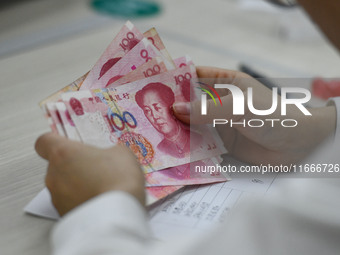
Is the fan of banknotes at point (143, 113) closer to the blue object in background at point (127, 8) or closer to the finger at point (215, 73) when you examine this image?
the finger at point (215, 73)

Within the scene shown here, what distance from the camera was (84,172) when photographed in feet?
2.07

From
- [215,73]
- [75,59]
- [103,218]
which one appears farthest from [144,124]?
[75,59]

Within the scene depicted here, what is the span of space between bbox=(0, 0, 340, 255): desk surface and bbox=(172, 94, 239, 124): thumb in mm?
261

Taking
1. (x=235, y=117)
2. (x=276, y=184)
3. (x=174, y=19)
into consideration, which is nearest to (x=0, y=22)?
(x=174, y=19)

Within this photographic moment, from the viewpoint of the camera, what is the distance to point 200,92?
2.90ft

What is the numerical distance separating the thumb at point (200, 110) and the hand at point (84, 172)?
185 millimetres

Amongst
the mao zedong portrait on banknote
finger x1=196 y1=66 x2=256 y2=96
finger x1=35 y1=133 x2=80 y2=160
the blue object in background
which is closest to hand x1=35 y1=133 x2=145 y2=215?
finger x1=35 y1=133 x2=80 y2=160

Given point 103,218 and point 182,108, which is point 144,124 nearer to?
point 182,108

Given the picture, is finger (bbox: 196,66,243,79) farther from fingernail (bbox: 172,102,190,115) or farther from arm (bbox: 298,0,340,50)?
arm (bbox: 298,0,340,50)

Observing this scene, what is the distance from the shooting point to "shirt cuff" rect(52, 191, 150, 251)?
0.55 meters

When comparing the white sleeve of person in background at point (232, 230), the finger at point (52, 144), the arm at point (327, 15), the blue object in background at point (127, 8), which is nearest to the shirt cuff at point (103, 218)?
the white sleeve of person in background at point (232, 230)

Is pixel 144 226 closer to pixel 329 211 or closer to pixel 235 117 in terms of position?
pixel 329 211

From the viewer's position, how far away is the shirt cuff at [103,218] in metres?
0.55

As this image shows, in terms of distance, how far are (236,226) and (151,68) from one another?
0.39 metres
